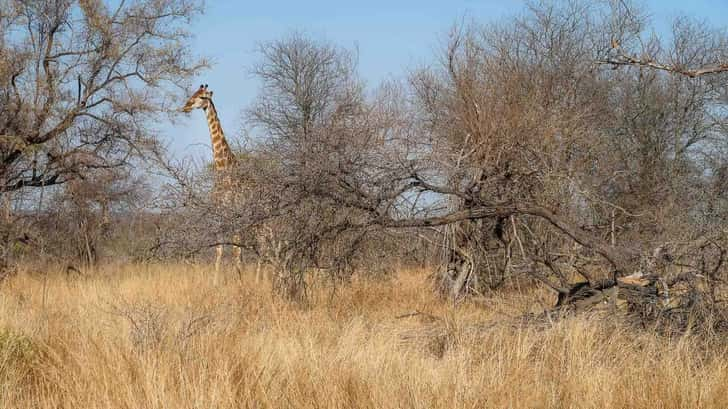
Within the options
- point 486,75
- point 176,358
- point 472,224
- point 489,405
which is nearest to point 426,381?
point 489,405

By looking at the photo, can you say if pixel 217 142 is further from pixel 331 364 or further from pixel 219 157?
pixel 331 364

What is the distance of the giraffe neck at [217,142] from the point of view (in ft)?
37.7

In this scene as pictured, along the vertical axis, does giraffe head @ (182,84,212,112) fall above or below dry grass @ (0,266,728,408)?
above

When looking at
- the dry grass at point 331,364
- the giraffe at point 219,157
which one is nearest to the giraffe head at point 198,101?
the giraffe at point 219,157

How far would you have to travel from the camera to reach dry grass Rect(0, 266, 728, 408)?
14.1 feet

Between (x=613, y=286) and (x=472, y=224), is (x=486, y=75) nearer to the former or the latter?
(x=472, y=224)

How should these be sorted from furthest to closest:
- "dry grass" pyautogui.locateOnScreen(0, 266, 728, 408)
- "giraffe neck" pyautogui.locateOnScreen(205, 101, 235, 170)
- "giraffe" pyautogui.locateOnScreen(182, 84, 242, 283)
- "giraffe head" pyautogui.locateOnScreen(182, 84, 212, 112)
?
"giraffe head" pyautogui.locateOnScreen(182, 84, 212, 112) → "giraffe neck" pyautogui.locateOnScreen(205, 101, 235, 170) → "giraffe" pyautogui.locateOnScreen(182, 84, 242, 283) → "dry grass" pyautogui.locateOnScreen(0, 266, 728, 408)

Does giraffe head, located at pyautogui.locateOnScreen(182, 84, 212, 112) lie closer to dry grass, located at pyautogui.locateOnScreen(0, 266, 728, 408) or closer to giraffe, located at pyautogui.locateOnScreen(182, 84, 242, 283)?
giraffe, located at pyautogui.locateOnScreen(182, 84, 242, 283)

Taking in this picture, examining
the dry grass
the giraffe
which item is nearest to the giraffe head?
the giraffe

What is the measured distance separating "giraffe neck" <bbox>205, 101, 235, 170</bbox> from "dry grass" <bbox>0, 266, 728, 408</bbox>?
14.5ft

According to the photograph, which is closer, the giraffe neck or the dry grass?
the dry grass

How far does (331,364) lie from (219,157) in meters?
7.48

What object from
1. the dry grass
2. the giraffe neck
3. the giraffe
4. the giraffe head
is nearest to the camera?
the dry grass

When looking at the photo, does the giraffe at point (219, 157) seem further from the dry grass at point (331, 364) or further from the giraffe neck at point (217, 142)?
the dry grass at point (331, 364)
